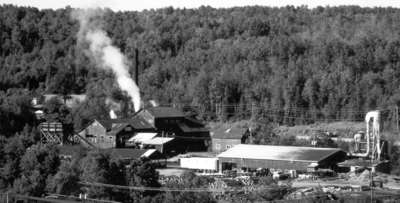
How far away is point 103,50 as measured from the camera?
33.8m

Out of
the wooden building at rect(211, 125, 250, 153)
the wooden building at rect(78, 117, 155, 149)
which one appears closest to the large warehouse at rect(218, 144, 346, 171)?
the wooden building at rect(211, 125, 250, 153)

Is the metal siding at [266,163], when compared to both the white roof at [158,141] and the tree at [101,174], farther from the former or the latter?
the tree at [101,174]

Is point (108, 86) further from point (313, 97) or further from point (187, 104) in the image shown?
point (313, 97)

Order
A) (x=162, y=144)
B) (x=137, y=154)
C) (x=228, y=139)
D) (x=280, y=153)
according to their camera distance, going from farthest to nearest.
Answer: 1. (x=228, y=139)
2. (x=162, y=144)
3. (x=137, y=154)
4. (x=280, y=153)

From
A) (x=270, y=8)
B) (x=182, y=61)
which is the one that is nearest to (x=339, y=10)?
(x=270, y=8)

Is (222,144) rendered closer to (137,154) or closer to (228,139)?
(228,139)

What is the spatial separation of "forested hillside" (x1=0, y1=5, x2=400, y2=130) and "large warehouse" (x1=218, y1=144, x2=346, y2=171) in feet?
24.9

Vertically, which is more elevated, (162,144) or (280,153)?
(162,144)

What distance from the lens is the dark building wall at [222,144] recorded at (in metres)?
22.0

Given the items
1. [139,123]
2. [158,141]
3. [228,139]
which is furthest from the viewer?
[139,123]

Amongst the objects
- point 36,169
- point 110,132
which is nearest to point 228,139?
point 110,132

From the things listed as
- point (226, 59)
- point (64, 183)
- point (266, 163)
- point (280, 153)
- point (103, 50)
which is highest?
point (103, 50)

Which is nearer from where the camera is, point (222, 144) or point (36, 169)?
point (36, 169)

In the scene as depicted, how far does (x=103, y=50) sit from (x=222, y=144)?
1305 centimetres
